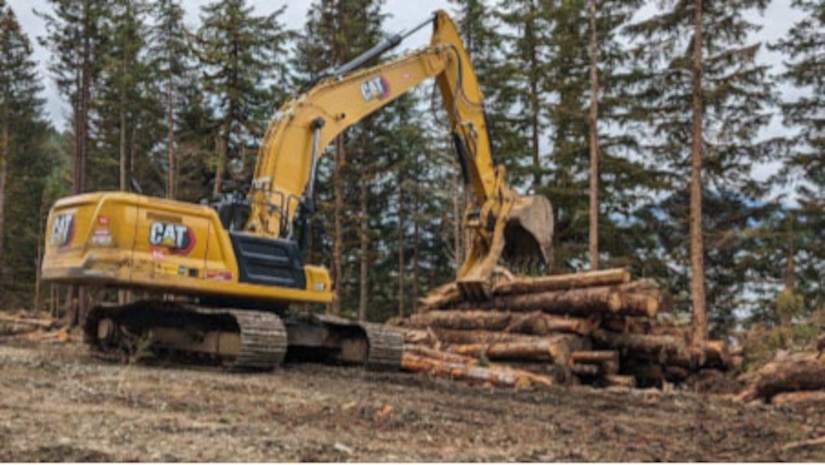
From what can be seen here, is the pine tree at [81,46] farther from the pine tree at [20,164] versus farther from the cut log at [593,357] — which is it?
the cut log at [593,357]

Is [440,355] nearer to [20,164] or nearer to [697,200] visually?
[697,200]

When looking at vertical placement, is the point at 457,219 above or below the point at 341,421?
above

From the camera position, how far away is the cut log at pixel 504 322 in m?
14.2

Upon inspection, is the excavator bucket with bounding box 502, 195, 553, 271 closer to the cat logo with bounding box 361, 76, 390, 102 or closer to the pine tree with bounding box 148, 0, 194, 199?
the cat logo with bounding box 361, 76, 390, 102

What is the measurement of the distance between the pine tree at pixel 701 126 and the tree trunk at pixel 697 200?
0.02 metres

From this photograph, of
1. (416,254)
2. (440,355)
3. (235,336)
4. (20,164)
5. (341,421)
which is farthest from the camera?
(20,164)

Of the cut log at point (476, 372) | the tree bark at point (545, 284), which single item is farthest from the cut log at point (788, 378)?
the tree bark at point (545, 284)

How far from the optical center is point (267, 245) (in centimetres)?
1123

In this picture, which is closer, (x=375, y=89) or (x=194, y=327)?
(x=194, y=327)

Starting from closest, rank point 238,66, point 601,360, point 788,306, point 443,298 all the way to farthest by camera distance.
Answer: point 601,360
point 788,306
point 443,298
point 238,66

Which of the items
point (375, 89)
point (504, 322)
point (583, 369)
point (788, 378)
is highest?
point (375, 89)

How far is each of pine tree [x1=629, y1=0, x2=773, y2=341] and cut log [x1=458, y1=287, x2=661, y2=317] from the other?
Answer: 546 cm

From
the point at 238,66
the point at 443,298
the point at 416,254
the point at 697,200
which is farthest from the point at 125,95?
the point at 697,200

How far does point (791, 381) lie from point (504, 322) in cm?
530
